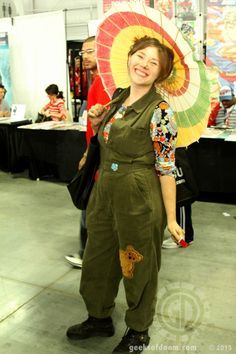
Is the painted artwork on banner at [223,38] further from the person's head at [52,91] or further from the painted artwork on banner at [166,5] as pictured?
the person's head at [52,91]

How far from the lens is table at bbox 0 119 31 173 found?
6129 mm

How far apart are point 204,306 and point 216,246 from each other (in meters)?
1.00

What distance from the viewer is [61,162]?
5645 millimetres

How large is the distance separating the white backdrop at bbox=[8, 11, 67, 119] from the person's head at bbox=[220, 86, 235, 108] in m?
2.43

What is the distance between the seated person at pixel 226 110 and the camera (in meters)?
4.88

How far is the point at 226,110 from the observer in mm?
5125

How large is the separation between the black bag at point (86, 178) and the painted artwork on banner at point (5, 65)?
209 inches

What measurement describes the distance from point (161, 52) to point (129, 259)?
905 millimetres

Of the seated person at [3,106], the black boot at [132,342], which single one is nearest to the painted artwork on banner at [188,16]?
the seated person at [3,106]

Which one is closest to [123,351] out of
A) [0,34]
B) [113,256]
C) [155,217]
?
[113,256]

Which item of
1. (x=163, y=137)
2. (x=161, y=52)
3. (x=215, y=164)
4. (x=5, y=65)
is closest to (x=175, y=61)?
(x=161, y=52)

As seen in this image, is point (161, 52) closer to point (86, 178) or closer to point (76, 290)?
point (86, 178)

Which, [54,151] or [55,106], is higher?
[55,106]

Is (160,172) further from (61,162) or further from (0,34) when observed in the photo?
(0,34)
